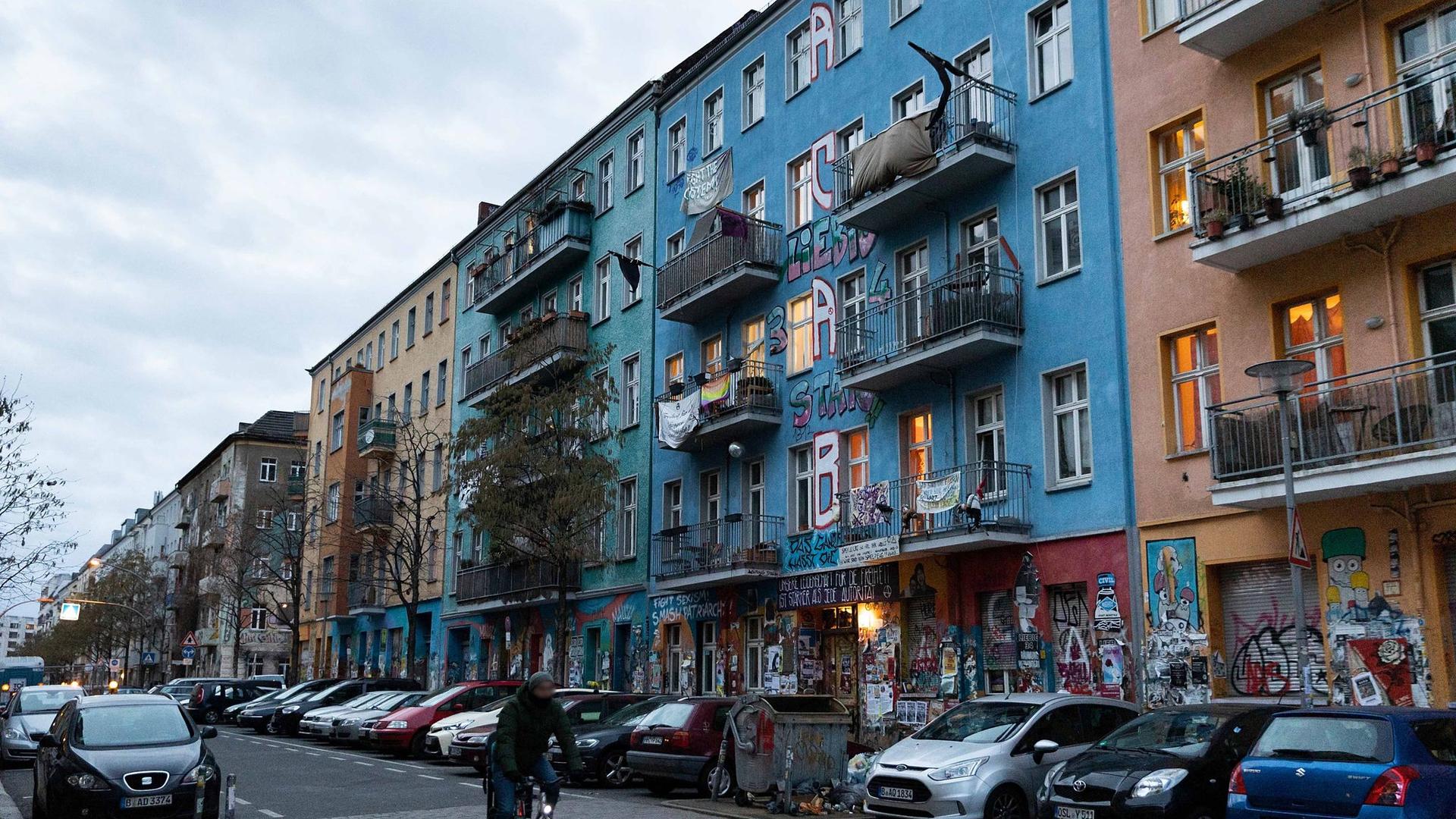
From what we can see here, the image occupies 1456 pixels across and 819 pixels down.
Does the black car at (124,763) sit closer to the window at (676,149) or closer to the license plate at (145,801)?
the license plate at (145,801)

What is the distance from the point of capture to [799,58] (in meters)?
29.4

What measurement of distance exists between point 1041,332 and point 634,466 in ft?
49.7

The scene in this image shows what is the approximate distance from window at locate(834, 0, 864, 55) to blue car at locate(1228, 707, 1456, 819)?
19059mm

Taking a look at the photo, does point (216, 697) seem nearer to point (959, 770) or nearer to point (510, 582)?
point (510, 582)

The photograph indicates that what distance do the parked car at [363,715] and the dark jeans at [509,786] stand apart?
1842 centimetres

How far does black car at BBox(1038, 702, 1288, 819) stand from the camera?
1203 centimetres

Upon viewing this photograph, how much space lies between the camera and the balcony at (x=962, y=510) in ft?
68.8

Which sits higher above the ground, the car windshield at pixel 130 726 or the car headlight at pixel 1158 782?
the car windshield at pixel 130 726

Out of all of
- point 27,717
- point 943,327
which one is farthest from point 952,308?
point 27,717

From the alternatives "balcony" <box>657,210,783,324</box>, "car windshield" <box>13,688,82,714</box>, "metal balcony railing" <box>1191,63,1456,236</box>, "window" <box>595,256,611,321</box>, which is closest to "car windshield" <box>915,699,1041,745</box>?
"metal balcony railing" <box>1191,63,1456,236</box>

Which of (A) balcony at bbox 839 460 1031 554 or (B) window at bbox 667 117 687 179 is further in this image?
(B) window at bbox 667 117 687 179

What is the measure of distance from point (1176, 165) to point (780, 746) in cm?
1049

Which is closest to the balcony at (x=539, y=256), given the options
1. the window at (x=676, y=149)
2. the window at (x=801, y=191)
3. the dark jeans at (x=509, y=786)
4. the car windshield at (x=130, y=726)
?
the window at (x=676, y=149)

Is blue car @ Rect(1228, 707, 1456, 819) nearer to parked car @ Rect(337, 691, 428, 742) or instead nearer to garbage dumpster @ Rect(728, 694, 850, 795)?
garbage dumpster @ Rect(728, 694, 850, 795)
